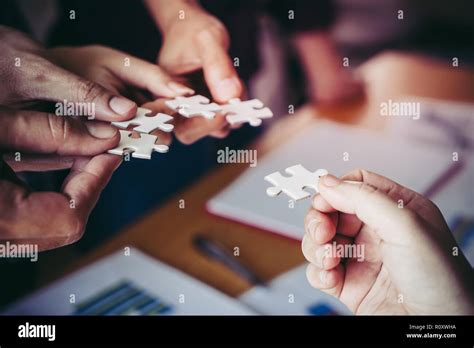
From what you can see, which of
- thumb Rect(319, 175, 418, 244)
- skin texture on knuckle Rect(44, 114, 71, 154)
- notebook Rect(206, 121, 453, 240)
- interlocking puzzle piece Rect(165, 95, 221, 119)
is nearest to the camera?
thumb Rect(319, 175, 418, 244)

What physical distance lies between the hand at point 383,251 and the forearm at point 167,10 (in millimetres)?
523

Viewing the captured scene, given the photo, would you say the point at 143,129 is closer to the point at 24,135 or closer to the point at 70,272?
the point at 24,135

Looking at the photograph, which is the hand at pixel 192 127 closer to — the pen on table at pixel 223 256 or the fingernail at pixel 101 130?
the fingernail at pixel 101 130

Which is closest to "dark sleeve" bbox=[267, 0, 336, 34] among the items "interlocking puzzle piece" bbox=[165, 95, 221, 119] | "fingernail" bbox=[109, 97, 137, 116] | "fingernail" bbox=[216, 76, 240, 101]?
"fingernail" bbox=[216, 76, 240, 101]

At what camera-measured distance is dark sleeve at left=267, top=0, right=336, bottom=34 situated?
54.7 inches

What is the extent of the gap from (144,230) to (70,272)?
0.56 ft

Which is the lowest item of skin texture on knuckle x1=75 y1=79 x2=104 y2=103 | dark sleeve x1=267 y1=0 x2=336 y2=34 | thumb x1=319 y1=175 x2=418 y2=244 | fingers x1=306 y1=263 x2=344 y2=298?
fingers x1=306 y1=263 x2=344 y2=298

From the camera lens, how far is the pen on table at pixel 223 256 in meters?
1.07

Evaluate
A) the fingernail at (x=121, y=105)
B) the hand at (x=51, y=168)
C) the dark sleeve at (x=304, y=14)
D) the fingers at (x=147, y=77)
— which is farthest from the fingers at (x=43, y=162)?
the dark sleeve at (x=304, y=14)

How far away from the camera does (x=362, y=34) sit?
1.56 meters

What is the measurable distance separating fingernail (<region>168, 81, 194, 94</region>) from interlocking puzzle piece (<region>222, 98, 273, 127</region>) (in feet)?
0.27

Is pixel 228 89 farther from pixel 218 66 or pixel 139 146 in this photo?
pixel 139 146

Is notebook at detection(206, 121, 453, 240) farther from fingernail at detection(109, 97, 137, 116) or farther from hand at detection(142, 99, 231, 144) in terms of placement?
fingernail at detection(109, 97, 137, 116)
